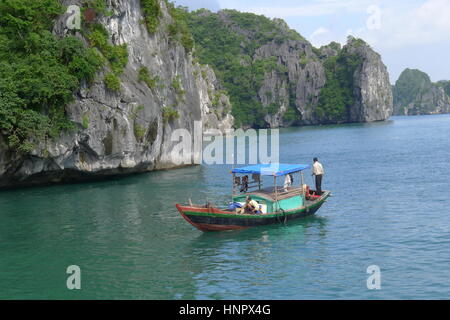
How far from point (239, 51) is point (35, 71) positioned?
142915 millimetres

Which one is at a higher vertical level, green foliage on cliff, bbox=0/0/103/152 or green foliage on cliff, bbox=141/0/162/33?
green foliage on cliff, bbox=141/0/162/33

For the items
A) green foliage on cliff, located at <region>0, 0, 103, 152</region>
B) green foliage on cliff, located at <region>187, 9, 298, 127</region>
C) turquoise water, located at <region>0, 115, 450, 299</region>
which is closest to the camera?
turquoise water, located at <region>0, 115, 450, 299</region>

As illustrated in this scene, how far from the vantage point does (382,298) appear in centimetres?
1438

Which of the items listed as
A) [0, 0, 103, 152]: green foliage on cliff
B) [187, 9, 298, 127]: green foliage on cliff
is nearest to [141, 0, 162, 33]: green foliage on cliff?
[0, 0, 103, 152]: green foliage on cliff

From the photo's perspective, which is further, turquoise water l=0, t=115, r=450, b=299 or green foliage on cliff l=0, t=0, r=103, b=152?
green foliage on cliff l=0, t=0, r=103, b=152

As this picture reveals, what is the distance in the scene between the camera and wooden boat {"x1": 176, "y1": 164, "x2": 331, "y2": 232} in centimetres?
2183

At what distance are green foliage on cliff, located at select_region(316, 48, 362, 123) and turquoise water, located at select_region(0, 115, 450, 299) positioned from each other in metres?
116

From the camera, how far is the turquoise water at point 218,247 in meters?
15.5

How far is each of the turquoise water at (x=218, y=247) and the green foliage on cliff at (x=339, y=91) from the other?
116427 millimetres

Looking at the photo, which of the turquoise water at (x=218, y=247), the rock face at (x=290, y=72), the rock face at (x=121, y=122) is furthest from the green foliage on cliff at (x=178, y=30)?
the rock face at (x=290, y=72)

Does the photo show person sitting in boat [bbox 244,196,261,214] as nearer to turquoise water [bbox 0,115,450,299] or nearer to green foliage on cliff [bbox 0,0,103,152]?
turquoise water [bbox 0,115,450,299]

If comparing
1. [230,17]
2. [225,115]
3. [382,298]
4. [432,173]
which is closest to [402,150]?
[432,173]

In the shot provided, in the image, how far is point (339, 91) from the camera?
15050 centimetres
